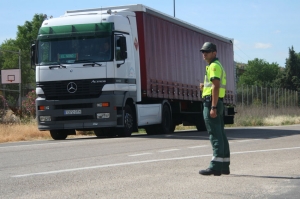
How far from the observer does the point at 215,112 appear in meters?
9.91

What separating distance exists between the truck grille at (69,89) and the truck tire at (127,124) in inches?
48.1

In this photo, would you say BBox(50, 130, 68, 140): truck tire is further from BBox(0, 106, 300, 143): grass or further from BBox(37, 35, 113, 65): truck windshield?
BBox(37, 35, 113, 65): truck windshield

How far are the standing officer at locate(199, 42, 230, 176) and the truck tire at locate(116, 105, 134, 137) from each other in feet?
33.1

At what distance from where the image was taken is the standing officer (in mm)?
9953

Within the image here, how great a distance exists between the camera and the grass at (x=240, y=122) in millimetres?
22641

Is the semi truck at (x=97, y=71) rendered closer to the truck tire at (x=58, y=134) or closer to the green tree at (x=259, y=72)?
the truck tire at (x=58, y=134)

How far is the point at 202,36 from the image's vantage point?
2816 centimetres

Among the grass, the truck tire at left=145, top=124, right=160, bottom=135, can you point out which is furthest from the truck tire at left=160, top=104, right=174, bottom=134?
the grass

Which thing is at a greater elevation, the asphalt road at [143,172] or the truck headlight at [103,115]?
the truck headlight at [103,115]

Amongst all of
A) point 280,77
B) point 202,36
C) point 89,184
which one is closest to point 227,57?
point 202,36

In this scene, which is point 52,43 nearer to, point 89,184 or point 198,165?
point 198,165

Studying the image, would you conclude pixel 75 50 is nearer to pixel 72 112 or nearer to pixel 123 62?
pixel 123 62

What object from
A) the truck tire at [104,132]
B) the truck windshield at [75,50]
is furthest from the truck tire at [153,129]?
the truck windshield at [75,50]

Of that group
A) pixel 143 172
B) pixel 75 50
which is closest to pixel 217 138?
pixel 143 172
